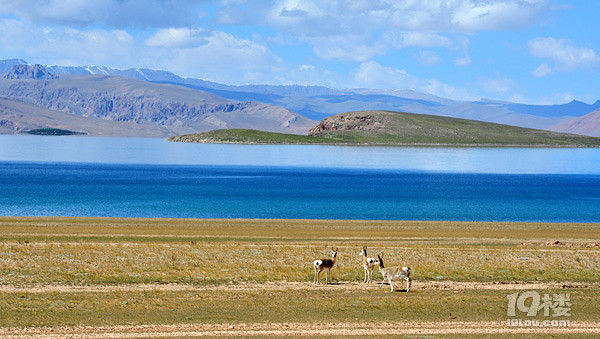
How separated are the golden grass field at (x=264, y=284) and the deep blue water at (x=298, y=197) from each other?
24220 mm

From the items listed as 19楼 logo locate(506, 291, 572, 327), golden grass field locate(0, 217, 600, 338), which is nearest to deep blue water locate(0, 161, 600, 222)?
golden grass field locate(0, 217, 600, 338)

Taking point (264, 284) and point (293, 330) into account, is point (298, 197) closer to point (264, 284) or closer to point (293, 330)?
point (264, 284)

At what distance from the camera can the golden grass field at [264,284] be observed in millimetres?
21750

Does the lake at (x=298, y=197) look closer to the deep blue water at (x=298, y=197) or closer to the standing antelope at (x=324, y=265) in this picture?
the deep blue water at (x=298, y=197)

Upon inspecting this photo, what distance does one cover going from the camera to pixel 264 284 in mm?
29188

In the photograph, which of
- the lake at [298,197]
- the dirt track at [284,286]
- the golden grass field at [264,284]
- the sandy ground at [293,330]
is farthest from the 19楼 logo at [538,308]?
the lake at [298,197]

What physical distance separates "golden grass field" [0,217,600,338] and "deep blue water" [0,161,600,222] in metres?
24.2

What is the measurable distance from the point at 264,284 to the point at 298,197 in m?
63.6

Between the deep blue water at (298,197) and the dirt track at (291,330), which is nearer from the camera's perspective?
the dirt track at (291,330)

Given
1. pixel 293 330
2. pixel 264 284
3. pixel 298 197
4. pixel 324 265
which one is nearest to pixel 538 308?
pixel 324 265

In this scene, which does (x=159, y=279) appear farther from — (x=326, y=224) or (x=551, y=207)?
(x=551, y=207)

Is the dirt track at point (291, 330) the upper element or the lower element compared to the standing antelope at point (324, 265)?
lower

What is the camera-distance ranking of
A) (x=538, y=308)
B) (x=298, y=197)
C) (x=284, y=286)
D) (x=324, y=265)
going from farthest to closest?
(x=298, y=197), (x=284, y=286), (x=324, y=265), (x=538, y=308)

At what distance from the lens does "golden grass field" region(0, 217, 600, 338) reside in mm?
21750
